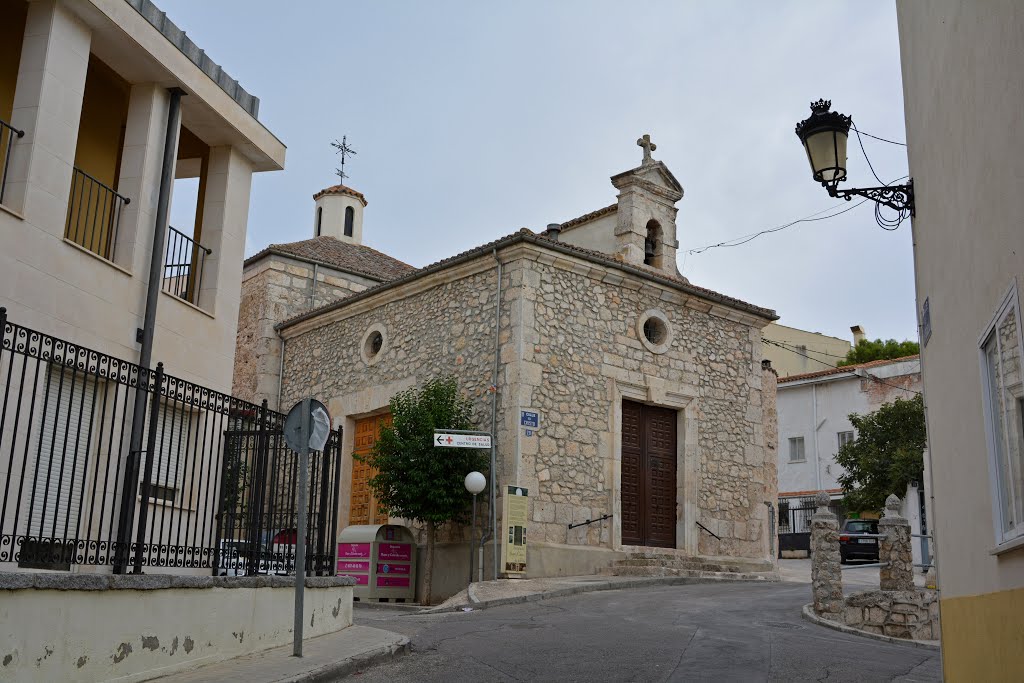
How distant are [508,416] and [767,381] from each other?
375 inches

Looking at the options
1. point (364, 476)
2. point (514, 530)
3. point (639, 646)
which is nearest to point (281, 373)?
point (364, 476)

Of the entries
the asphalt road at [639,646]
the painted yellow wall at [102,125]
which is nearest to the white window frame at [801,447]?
the asphalt road at [639,646]

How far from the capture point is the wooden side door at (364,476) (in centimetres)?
2011

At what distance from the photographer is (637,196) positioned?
20.8 m

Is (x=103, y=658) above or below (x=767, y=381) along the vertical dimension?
below

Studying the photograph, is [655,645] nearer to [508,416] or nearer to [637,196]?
[508,416]

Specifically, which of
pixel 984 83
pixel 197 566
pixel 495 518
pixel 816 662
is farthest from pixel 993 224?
pixel 495 518

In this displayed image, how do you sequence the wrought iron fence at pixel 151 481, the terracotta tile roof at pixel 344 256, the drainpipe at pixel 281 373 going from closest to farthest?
the wrought iron fence at pixel 151 481
the drainpipe at pixel 281 373
the terracotta tile roof at pixel 344 256

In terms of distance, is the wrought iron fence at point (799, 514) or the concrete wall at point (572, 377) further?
the wrought iron fence at point (799, 514)

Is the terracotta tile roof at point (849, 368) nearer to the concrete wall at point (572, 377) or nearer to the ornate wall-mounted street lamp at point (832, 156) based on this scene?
the concrete wall at point (572, 377)

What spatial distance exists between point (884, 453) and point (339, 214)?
1869 centimetres

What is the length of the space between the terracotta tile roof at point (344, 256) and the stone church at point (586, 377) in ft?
8.81

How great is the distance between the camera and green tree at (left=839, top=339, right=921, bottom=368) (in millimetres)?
45625

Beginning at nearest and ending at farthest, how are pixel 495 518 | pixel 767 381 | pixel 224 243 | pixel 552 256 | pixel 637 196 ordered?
pixel 224 243, pixel 495 518, pixel 552 256, pixel 637 196, pixel 767 381
